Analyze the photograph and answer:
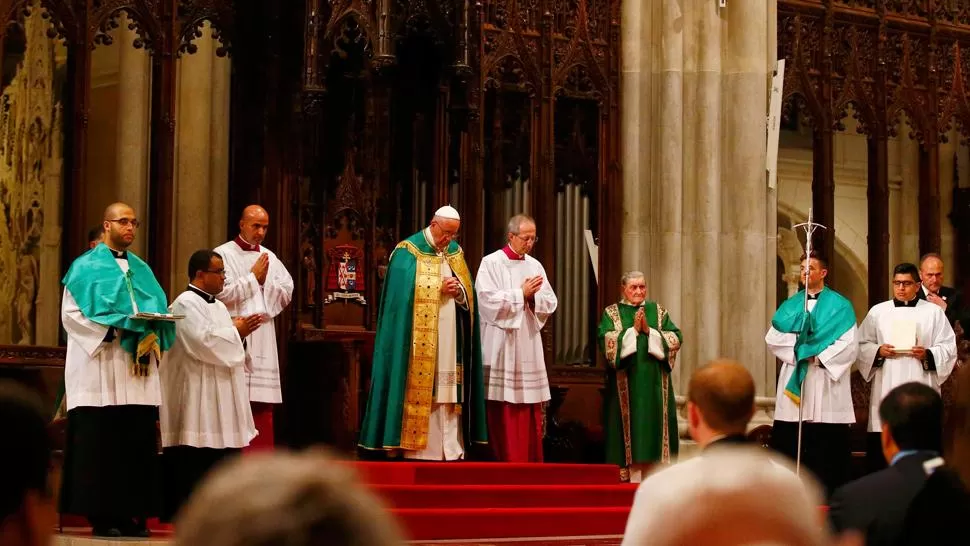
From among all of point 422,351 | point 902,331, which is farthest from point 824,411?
point 422,351

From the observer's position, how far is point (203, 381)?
8.44m

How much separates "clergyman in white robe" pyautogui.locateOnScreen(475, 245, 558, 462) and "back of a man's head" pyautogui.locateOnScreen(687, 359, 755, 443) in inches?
247

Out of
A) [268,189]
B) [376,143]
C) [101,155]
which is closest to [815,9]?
[376,143]

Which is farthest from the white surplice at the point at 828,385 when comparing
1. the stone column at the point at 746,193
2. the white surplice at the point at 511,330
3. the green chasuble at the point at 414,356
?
the green chasuble at the point at 414,356

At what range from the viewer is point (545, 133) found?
11938 millimetres

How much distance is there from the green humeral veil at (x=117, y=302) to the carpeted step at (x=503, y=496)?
1.52 meters

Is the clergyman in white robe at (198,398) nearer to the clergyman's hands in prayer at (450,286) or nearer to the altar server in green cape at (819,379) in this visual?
the clergyman's hands in prayer at (450,286)

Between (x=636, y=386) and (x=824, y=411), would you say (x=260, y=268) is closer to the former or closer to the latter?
(x=636, y=386)

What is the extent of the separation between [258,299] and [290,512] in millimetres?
8137

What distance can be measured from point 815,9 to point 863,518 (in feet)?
32.5

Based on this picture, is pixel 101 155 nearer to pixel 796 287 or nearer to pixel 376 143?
pixel 376 143

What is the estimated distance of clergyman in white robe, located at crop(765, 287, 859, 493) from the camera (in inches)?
424

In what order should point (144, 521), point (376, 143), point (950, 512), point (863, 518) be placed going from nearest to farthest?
point (950, 512), point (863, 518), point (144, 521), point (376, 143)

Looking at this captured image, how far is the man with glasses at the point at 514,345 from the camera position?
10.1m
